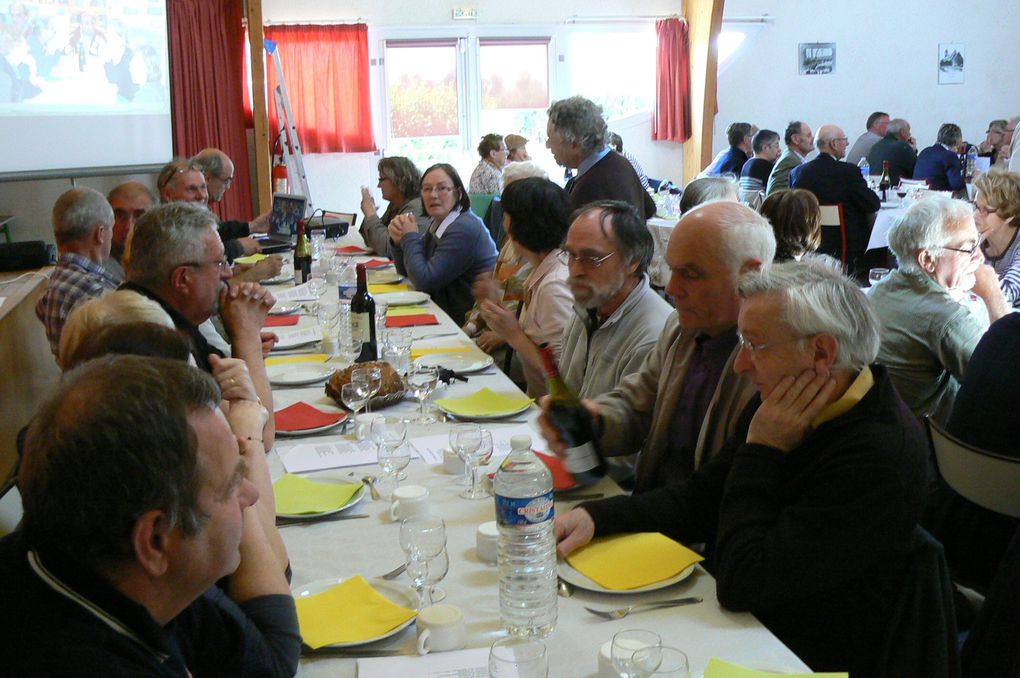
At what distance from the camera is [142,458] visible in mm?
1018

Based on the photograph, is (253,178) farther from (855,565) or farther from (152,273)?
(855,565)

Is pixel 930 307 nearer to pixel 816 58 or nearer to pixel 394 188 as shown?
pixel 394 188

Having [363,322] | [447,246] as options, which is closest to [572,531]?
[363,322]

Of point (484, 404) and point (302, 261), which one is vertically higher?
point (302, 261)

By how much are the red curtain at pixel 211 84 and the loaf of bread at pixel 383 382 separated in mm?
6485

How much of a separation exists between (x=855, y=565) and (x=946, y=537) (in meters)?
1.12

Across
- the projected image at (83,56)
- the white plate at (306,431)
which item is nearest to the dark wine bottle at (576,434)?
the white plate at (306,431)

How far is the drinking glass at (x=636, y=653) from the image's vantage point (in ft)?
4.21

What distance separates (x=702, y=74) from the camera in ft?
35.9

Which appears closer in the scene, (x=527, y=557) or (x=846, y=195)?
(x=527, y=557)

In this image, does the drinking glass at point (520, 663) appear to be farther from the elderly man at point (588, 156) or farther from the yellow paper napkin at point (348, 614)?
the elderly man at point (588, 156)

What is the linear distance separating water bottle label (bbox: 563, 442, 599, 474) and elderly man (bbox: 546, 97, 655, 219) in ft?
8.74

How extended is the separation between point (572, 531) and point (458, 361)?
5.22ft

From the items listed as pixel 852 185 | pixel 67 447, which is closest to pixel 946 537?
pixel 67 447
